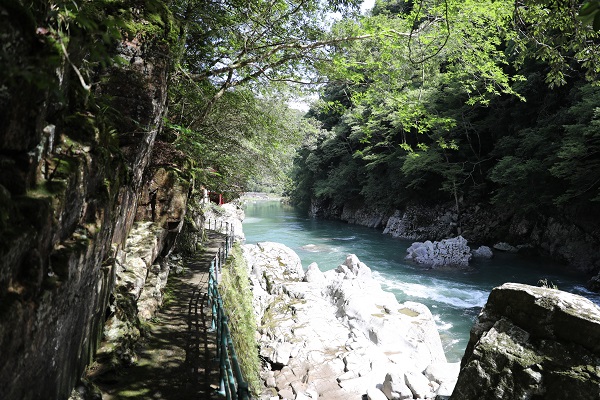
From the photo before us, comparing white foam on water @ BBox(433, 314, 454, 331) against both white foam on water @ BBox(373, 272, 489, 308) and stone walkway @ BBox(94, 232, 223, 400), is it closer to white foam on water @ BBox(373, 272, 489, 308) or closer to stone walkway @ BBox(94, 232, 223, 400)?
white foam on water @ BBox(373, 272, 489, 308)

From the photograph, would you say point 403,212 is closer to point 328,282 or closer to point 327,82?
point 328,282

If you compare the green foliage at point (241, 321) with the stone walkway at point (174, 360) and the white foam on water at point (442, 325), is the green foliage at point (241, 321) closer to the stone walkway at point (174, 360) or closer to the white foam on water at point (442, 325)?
the stone walkway at point (174, 360)

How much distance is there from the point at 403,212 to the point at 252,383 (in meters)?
27.0

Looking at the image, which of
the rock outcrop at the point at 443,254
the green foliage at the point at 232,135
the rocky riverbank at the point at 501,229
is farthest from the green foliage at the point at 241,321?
the rocky riverbank at the point at 501,229

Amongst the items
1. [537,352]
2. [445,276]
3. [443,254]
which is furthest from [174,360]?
[443,254]

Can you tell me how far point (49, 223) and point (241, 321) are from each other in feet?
17.9

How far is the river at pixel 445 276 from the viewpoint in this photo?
1180cm

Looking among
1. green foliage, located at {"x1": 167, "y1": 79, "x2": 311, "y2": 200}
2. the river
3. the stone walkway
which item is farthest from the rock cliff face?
the river

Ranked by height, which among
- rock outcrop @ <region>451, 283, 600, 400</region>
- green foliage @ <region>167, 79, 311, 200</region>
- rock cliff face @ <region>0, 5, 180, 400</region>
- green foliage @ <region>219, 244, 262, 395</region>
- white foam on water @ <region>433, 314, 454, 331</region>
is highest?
green foliage @ <region>167, 79, 311, 200</region>

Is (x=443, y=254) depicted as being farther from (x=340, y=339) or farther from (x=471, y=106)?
(x=340, y=339)

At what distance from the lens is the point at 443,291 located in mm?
14594

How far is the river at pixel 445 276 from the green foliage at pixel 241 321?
5.69m

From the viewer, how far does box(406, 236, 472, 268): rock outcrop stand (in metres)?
18.5

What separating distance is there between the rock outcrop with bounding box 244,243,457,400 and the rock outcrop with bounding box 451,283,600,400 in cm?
201
